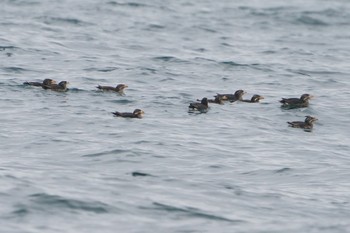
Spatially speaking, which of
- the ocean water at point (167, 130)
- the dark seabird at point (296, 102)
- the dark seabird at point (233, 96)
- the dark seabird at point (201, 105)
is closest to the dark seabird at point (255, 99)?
the ocean water at point (167, 130)

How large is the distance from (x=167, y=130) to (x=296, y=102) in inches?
193

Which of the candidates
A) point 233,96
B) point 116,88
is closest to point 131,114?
point 116,88

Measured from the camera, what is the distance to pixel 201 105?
89.0 ft

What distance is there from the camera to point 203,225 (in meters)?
18.0

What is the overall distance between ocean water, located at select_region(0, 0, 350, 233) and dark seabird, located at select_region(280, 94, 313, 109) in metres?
0.28

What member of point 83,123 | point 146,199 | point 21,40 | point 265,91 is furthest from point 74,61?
point 146,199

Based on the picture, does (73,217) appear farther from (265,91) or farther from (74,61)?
(74,61)

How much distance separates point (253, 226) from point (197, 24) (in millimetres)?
27647

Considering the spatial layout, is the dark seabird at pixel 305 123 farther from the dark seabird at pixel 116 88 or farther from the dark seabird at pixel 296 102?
the dark seabird at pixel 116 88

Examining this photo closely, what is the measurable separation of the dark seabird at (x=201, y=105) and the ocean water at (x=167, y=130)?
33 centimetres

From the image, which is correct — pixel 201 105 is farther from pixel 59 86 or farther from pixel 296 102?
pixel 59 86

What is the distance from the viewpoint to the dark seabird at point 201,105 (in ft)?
88.3

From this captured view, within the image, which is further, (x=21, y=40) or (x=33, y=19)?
(x=33, y=19)

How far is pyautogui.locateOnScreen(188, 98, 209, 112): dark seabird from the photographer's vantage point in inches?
1059
